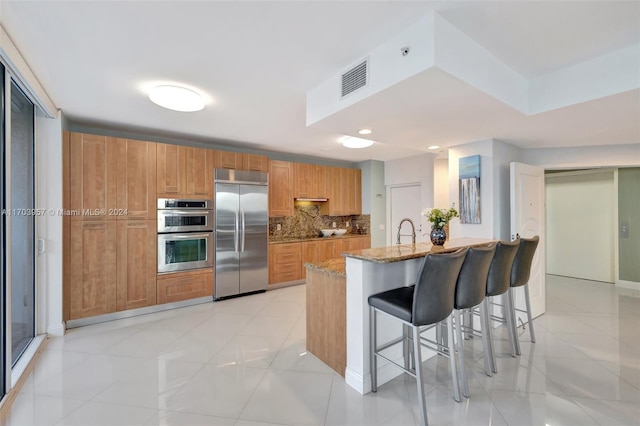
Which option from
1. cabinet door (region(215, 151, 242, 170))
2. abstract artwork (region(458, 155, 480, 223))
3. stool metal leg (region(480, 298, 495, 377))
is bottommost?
stool metal leg (region(480, 298, 495, 377))

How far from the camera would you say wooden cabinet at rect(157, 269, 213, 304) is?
12.7 ft

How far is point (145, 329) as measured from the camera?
10.7 feet

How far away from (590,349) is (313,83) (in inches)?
144

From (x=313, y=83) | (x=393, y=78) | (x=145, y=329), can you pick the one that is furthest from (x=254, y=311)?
(x=393, y=78)

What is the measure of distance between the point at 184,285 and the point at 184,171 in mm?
1619

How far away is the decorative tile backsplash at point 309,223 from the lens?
18.4 feet

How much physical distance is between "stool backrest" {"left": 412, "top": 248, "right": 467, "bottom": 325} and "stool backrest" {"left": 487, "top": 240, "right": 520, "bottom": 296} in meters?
0.70

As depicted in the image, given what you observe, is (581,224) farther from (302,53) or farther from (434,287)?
(302,53)

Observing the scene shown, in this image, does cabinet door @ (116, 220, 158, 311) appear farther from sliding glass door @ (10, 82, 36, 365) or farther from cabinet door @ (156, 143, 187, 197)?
sliding glass door @ (10, 82, 36, 365)

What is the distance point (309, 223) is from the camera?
236 inches

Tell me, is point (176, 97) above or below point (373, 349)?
above

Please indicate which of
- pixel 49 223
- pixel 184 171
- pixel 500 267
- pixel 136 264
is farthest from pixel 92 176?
pixel 500 267

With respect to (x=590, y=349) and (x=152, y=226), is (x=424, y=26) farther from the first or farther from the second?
(x=152, y=226)

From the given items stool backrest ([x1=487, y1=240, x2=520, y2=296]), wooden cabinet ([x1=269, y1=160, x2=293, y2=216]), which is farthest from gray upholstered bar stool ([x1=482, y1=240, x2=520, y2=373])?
wooden cabinet ([x1=269, y1=160, x2=293, y2=216])
